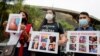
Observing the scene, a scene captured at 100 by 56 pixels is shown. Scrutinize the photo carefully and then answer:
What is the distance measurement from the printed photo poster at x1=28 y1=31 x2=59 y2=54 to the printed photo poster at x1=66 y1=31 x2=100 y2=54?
0.20 m

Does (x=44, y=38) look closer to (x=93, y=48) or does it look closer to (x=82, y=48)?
(x=82, y=48)

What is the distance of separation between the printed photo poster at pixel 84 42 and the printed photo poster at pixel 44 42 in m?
0.20

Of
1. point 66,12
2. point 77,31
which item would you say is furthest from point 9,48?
point 66,12

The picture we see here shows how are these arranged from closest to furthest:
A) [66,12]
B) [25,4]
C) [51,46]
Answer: [51,46] → [25,4] → [66,12]

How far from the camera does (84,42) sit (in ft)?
11.6

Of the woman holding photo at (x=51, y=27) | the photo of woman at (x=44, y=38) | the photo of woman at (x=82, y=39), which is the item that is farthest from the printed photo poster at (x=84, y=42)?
the photo of woman at (x=44, y=38)

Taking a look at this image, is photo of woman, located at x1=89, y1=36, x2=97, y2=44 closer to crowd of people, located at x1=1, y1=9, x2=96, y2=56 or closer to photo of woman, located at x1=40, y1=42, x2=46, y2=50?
crowd of people, located at x1=1, y1=9, x2=96, y2=56

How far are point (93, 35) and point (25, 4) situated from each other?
18.8ft

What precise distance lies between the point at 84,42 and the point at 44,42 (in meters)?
0.63

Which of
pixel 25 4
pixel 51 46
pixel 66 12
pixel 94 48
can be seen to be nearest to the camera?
pixel 94 48

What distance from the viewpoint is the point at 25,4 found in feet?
29.1

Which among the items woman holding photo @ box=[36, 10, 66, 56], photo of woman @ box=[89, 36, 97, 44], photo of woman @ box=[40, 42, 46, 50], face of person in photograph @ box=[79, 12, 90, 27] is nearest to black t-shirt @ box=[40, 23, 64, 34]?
woman holding photo @ box=[36, 10, 66, 56]

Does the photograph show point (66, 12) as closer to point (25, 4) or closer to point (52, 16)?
point (25, 4)

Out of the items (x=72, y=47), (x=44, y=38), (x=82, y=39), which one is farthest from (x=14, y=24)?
(x=82, y=39)
